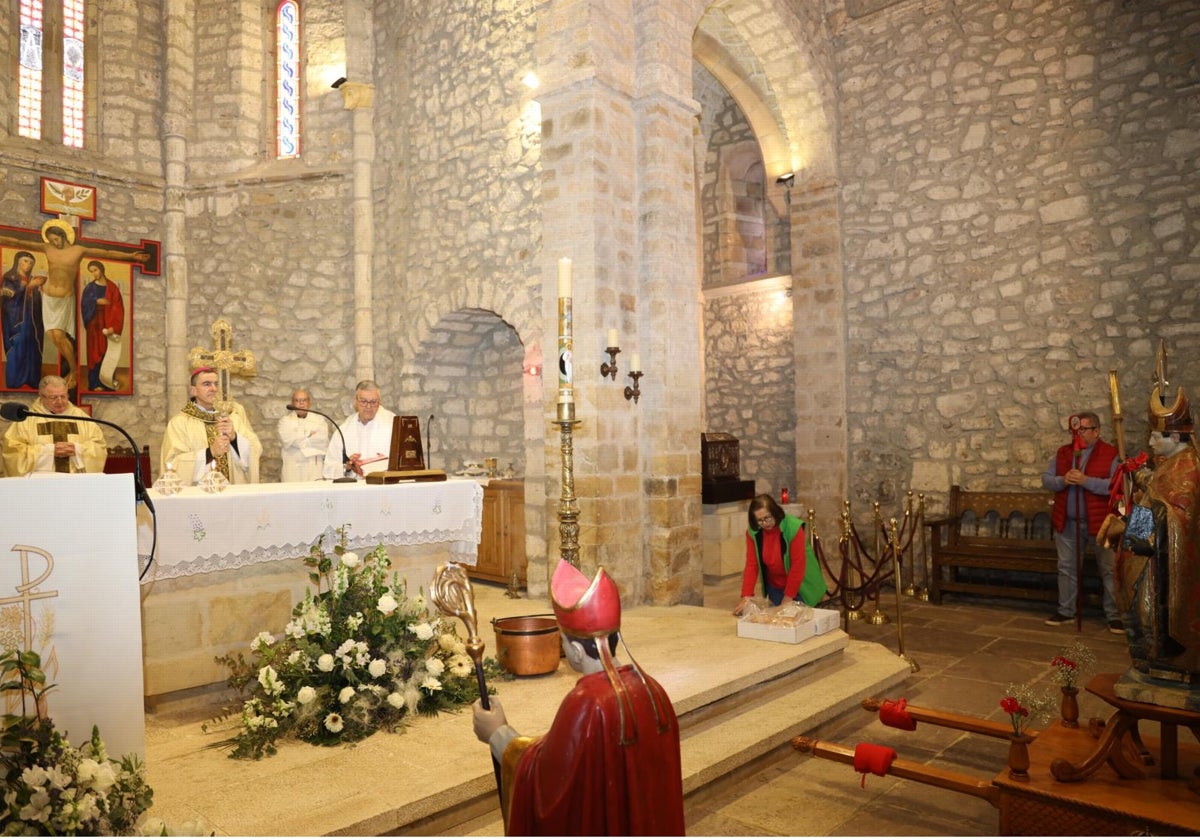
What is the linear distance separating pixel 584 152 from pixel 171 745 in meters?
5.13

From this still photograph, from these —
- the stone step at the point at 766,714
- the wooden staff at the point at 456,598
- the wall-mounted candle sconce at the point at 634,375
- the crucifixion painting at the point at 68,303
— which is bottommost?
the stone step at the point at 766,714

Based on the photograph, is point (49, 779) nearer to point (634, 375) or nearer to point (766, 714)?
point (766, 714)

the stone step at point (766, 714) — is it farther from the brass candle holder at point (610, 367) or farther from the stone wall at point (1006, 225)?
the stone wall at point (1006, 225)

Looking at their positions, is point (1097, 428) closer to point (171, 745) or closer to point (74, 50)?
point (171, 745)

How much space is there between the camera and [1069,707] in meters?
3.66

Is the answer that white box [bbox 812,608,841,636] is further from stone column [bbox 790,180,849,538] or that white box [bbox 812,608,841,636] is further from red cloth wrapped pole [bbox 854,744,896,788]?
stone column [bbox 790,180,849,538]

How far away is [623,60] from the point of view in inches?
277

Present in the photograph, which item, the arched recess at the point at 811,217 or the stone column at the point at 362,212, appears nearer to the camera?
the arched recess at the point at 811,217

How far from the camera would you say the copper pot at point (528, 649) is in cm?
471

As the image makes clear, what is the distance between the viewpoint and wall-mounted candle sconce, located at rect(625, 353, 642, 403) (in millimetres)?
6566

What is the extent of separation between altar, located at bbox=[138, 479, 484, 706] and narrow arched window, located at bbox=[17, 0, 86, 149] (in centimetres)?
790

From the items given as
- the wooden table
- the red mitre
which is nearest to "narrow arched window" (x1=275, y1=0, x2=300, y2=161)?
the red mitre

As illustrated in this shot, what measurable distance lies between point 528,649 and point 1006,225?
6891mm

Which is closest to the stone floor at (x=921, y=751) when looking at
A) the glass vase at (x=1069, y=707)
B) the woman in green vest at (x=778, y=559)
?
the glass vase at (x=1069, y=707)
